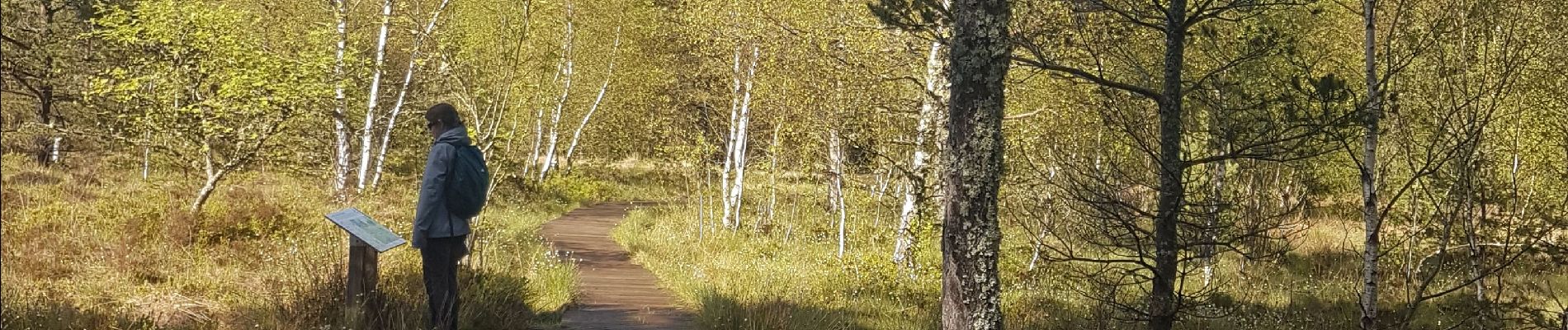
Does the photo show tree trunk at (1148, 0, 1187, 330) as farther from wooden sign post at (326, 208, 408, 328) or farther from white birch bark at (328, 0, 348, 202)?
white birch bark at (328, 0, 348, 202)

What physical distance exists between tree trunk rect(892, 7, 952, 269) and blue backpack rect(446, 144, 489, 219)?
5.89 metres

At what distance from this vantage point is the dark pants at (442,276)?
7.08 meters

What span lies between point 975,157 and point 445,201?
3054 millimetres

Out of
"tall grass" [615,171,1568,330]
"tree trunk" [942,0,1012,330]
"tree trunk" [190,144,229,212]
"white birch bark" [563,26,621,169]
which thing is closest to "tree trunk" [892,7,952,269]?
"tall grass" [615,171,1568,330]

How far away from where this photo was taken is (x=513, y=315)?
876cm

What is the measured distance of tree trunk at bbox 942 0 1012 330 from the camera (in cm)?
675

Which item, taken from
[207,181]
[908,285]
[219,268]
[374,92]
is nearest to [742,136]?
[374,92]

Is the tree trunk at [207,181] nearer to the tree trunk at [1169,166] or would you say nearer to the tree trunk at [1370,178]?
the tree trunk at [1169,166]

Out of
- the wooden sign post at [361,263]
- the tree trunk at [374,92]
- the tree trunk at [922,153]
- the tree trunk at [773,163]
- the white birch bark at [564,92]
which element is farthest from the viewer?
the white birch bark at [564,92]

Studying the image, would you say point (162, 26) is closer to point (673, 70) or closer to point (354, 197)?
point (354, 197)

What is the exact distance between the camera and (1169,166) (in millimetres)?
7586

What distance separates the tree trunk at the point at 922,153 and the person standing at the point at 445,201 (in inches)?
233

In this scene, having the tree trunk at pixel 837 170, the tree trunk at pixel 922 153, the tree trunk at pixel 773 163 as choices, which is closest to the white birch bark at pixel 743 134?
the tree trunk at pixel 773 163

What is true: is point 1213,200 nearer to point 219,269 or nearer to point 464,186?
point 464,186
